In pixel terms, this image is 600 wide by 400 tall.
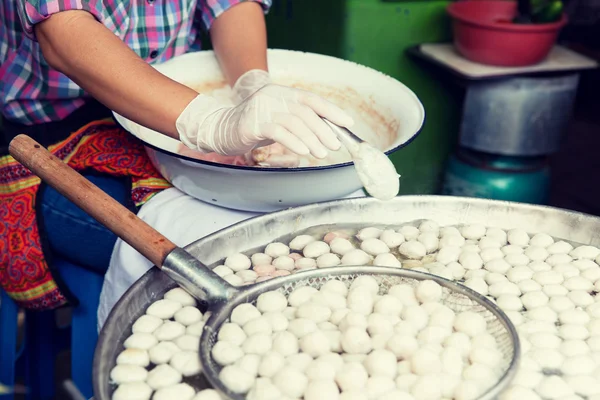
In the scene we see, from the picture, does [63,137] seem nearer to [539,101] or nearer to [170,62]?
[170,62]

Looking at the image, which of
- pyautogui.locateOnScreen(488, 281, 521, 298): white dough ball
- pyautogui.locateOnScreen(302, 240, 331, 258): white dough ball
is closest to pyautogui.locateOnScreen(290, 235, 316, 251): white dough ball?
pyautogui.locateOnScreen(302, 240, 331, 258): white dough ball

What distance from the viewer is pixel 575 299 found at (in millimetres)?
1060

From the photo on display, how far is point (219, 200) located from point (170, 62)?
1.81 ft

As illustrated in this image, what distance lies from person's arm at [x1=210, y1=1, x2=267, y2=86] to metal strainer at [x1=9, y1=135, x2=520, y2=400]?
2.20ft

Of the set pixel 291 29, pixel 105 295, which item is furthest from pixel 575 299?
pixel 291 29

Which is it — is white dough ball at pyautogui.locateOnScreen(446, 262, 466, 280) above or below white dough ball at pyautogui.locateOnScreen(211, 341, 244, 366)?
below

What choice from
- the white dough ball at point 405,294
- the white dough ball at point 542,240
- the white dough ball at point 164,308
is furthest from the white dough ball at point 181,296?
the white dough ball at point 542,240

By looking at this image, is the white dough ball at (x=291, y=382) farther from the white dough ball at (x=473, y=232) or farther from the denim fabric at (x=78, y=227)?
the denim fabric at (x=78, y=227)

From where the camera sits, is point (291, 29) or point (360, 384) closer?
point (360, 384)

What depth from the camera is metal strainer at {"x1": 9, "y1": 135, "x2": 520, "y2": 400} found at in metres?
0.91

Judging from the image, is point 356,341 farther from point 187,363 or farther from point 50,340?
point 50,340

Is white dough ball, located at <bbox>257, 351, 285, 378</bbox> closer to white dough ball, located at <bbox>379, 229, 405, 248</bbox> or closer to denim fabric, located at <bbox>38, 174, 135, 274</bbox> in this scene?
white dough ball, located at <bbox>379, 229, 405, 248</bbox>

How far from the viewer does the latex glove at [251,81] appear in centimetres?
156

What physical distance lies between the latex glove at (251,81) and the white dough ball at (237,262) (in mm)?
553
